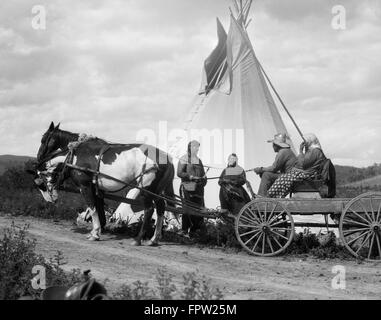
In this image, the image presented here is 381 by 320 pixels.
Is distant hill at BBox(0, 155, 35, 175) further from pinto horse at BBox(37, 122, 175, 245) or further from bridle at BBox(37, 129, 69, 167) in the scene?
pinto horse at BBox(37, 122, 175, 245)

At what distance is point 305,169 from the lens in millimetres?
8000

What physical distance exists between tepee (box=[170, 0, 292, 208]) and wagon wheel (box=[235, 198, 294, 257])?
374cm

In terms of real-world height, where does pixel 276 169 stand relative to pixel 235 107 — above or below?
below

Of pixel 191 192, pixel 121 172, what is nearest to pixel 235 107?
pixel 191 192

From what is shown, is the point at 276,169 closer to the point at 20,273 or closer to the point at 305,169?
the point at 305,169

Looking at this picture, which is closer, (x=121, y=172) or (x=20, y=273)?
(x=20, y=273)

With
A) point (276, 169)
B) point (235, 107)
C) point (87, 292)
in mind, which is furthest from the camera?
point (235, 107)

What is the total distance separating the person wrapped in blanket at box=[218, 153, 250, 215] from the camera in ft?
28.9

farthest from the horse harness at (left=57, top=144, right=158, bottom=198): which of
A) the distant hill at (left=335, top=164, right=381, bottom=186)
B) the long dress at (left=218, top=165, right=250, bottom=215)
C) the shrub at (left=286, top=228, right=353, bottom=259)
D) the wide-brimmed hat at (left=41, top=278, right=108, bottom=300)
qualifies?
the distant hill at (left=335, top=164, right=381, bottom=186)

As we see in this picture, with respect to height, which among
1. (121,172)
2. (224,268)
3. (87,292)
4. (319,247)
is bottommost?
(224,268)

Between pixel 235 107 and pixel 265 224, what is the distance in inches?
209

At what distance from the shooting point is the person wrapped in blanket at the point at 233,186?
8.81m

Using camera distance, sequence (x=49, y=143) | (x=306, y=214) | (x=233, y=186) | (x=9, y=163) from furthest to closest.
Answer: (x=9, y=163)
(x=49, y=143)
(x=233, y=186)
(x=306, y=214)
